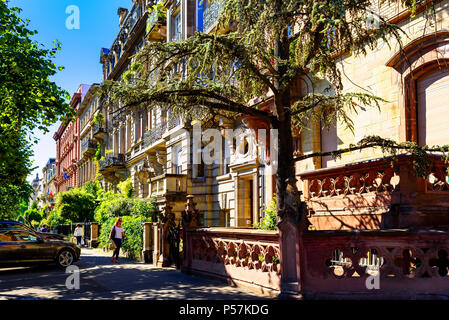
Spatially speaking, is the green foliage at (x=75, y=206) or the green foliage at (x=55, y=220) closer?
the green foliage at (x=75, y=206)

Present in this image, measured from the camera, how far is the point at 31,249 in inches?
574

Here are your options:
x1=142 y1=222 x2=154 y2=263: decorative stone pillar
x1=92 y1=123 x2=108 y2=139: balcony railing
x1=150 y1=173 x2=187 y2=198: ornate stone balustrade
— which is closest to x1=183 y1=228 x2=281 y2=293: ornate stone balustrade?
x1=142 y1=222 x2=154 y2=263: decorative stone pillar

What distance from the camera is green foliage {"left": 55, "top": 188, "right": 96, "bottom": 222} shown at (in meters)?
36.9

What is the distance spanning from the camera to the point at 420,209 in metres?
7.95

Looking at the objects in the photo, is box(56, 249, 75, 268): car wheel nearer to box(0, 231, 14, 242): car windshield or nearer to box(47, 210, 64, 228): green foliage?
box(0, 231, 14, 242): car windshield

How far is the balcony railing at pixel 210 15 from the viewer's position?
2183cm

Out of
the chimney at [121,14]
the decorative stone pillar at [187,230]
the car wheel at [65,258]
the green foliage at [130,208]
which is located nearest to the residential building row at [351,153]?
the green foliage at [130,208]

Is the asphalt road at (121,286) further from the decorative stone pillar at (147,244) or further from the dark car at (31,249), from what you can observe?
the decorative stone pillar at (147,244)

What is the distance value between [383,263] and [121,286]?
615 centimetres

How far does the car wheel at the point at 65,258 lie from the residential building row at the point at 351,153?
224 inches

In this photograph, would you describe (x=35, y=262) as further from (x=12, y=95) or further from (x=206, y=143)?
(x=206, y=143)

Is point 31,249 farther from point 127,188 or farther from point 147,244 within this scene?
point 127,188

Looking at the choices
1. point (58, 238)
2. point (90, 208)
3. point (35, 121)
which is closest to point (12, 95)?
point (35, 121)

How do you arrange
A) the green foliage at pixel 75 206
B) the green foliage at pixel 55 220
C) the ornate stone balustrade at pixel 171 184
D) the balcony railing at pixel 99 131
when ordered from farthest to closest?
1. the balcony railing at pixel 99 131
2. the green foliage at pixel 55 220
3. the green foliage at pixel 75 206
4. the ornate stone balustrade at pixel 171 184
